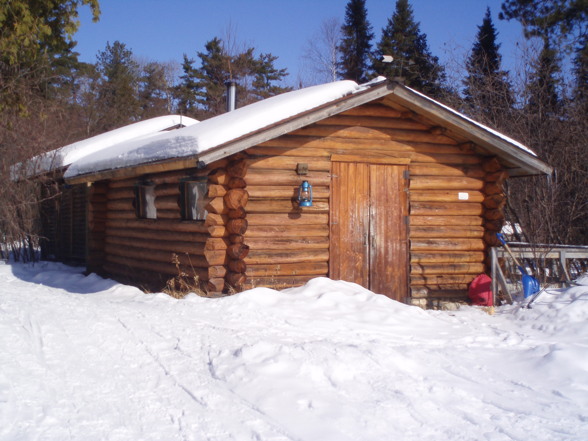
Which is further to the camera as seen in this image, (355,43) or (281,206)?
(355,43)

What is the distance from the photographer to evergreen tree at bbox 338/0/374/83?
116ft

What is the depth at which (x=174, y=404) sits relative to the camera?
4.68 m

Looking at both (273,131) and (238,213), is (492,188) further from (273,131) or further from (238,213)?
(238,213)

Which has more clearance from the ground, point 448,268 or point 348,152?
point 348,152

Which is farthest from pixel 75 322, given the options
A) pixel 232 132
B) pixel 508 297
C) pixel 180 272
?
pixel 508 297

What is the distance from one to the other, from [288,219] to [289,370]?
14.9ft

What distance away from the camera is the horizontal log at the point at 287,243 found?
30.9ft

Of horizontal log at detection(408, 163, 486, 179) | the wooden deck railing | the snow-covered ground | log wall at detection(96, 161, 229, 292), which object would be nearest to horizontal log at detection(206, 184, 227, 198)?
log wall at detection(96, 161, 229, 292)

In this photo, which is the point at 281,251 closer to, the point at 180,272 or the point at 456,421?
the point at 180,272

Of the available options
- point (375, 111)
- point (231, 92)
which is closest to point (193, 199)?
point (375, 111)

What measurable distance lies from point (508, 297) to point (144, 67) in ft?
132

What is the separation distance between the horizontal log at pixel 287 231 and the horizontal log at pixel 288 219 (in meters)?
0.05

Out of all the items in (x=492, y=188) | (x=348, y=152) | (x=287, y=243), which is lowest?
(x=287, y=243)

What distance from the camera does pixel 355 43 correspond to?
36.2 m
